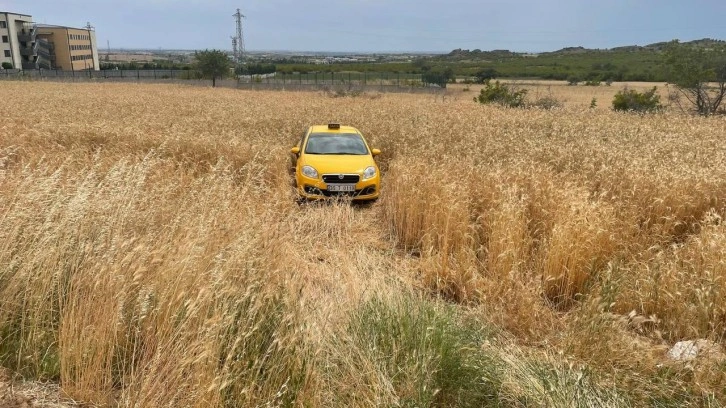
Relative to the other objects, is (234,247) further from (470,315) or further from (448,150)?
(448,150)

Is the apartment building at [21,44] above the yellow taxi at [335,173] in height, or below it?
above

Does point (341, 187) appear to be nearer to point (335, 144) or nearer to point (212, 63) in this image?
point (335, 144)

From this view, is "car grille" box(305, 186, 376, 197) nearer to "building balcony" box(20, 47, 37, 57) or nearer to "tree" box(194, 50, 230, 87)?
"tree" box(194, 50, 230, 87)

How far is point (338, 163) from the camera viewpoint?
794 centimetres

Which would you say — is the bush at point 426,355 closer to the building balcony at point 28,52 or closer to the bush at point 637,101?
the bush at point 637,101

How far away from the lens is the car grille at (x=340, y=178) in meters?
7.64

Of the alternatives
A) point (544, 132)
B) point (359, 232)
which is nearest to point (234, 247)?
point (359, 232)

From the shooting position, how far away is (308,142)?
8.73m

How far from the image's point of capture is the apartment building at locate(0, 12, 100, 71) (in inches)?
2908

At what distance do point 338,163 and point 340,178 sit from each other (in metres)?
0.44

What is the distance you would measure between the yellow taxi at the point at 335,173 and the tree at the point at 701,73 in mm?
24790

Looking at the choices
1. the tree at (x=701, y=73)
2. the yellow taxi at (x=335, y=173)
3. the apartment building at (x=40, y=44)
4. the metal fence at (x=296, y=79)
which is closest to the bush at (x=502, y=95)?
the tree at (x=701, y=73)

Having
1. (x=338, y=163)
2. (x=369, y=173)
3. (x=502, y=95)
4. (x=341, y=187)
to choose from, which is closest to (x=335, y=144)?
(x=338, y=163)

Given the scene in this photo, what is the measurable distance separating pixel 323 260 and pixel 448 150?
5145 millimetres
